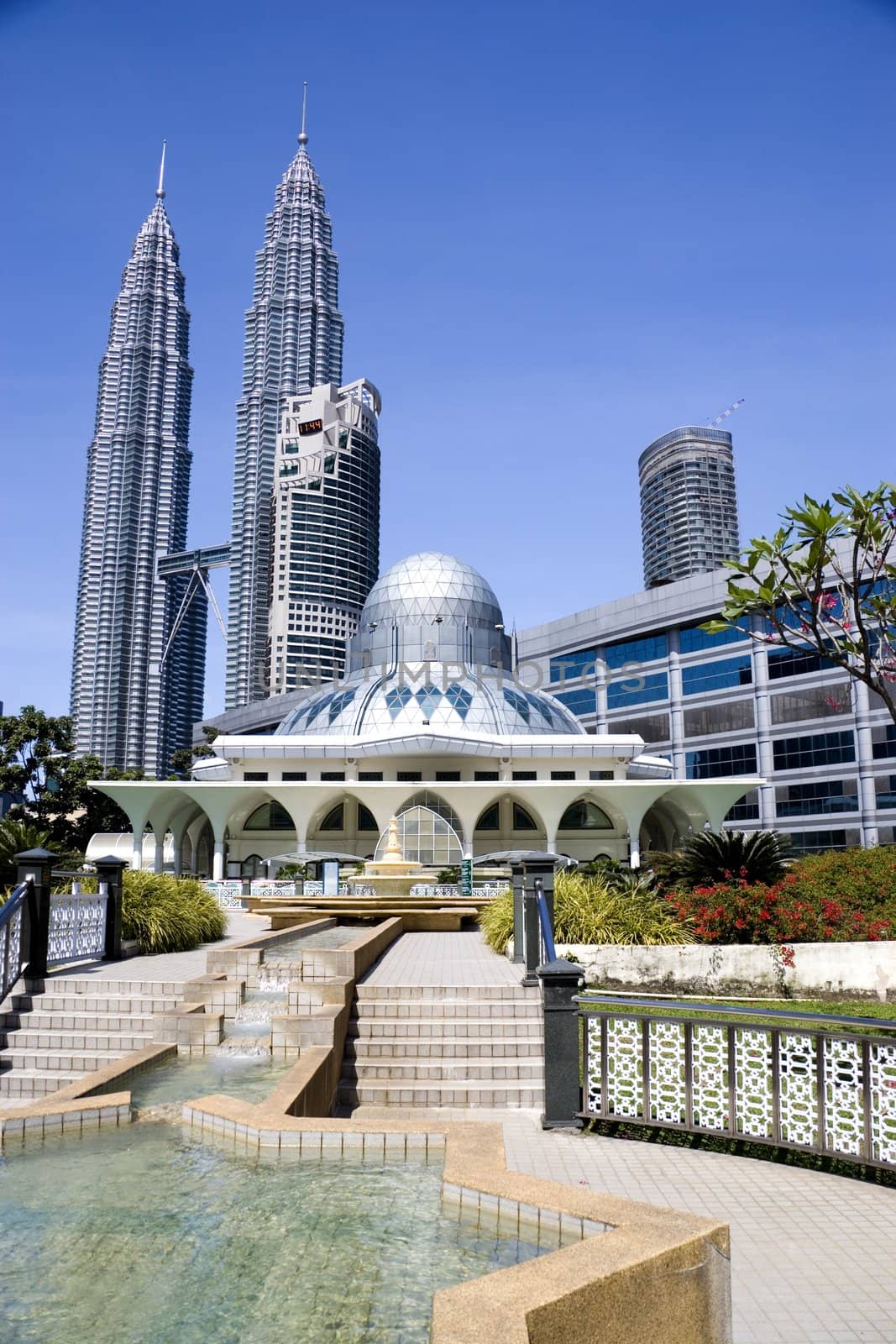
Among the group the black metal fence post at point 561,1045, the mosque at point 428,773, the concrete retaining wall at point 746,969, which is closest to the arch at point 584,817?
the mosque at point 428,773

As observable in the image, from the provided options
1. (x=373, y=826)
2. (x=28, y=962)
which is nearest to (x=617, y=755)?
(x=373, y=826)

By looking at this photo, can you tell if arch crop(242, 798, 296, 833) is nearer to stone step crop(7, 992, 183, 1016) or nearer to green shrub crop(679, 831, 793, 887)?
green shrub crop(679, 831, 793, 887)

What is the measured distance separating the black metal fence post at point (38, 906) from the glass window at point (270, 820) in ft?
128

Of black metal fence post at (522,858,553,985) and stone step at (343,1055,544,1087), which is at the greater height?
black metal fence post at (522,858,553,985)

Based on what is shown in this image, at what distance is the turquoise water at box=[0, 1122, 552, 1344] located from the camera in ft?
13.2

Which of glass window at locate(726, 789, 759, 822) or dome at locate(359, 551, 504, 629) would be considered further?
glass window at locate(726, 789, 759, 822)

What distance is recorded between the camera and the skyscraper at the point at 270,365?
14938cm

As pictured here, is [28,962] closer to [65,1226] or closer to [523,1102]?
[523,1102]

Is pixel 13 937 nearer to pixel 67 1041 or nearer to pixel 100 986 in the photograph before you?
pixel 100 986

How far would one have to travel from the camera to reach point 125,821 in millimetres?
60969

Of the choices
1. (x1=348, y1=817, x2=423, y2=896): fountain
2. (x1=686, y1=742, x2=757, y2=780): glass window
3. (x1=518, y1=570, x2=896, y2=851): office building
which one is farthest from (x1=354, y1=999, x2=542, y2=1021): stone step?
(x1=686, y1=742, x2=757, y2=780): glass window

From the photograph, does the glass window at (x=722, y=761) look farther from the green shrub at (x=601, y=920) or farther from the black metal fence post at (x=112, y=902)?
the black metal fence post at (x=112, y=902)

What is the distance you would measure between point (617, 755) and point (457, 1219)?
42515 millimetres

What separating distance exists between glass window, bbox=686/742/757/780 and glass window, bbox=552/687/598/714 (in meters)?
10.6
